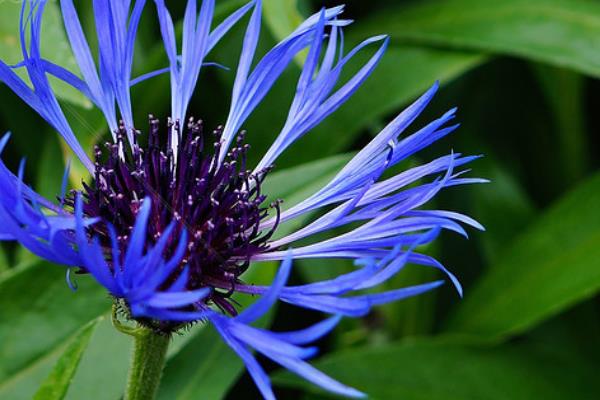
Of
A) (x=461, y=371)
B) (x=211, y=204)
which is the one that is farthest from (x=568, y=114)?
(x=211, y=204)

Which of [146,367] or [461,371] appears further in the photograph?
[461,371]

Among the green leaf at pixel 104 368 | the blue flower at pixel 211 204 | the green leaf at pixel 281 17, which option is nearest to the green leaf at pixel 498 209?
the green leaf at pixel 281 17

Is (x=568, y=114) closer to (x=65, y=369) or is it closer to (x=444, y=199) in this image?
(x=444, y=199)

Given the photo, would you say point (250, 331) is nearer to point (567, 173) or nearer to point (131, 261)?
point (131, 261)

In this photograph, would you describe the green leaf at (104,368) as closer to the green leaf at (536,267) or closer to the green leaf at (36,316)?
the green leaf at (36,316)

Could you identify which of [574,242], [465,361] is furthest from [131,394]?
[574,242]

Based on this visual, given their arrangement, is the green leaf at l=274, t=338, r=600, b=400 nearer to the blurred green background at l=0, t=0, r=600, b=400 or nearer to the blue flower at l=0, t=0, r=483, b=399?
the blurred green background at l=0, t=0, r=600, b=400

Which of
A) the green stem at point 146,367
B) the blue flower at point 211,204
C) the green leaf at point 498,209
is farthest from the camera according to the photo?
the green leaf at point 498,209
